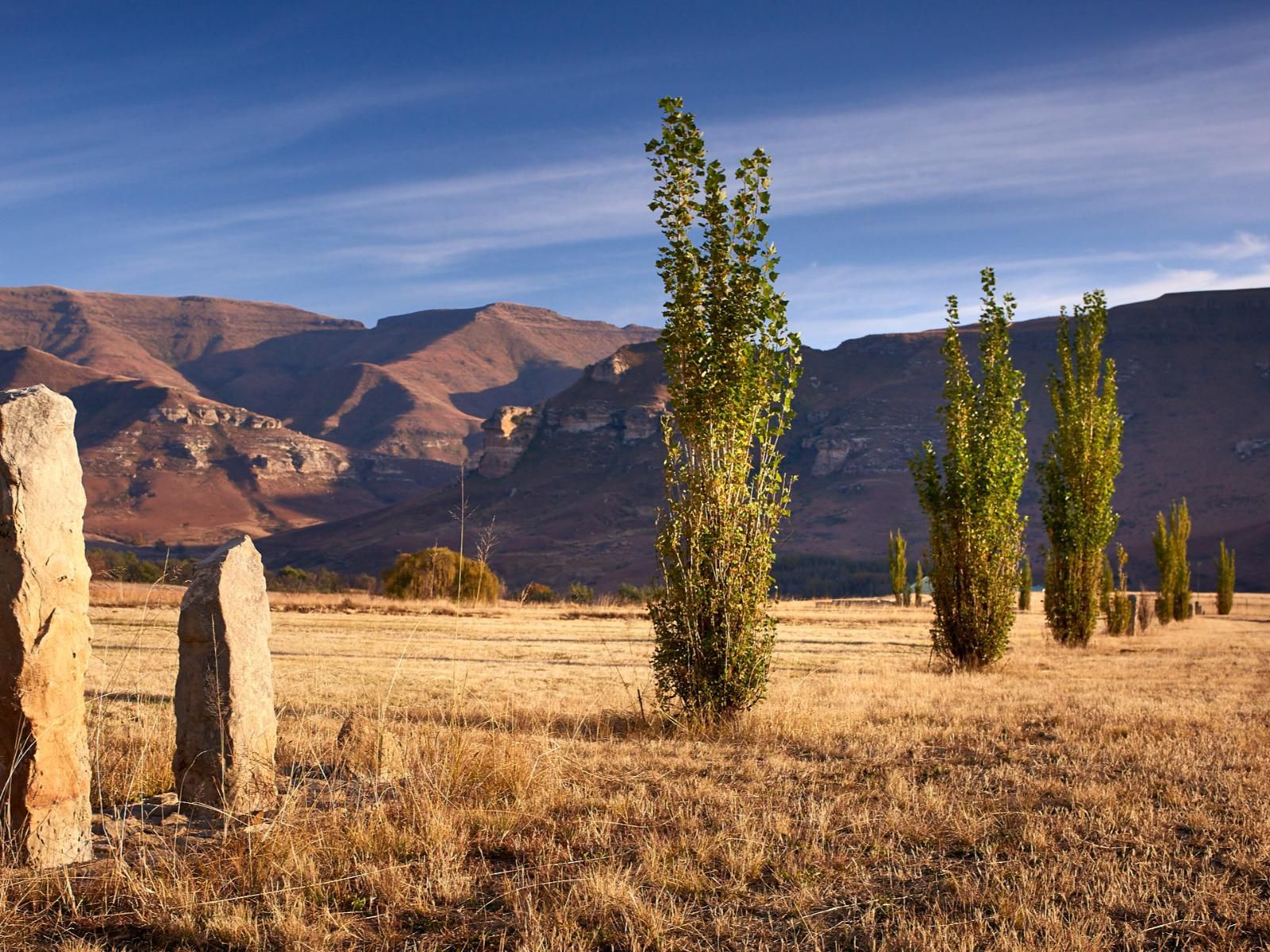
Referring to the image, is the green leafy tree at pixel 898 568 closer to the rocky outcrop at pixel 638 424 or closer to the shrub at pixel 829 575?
the shrub at pixel 829 575

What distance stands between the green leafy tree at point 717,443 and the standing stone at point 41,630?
5672 mm

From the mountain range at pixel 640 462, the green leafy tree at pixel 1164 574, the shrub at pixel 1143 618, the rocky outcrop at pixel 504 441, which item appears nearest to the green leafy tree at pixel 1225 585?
the green leafy tree at pixel 1164 574

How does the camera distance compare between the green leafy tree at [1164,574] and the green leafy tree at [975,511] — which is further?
the green leafy tree at [1164,574]

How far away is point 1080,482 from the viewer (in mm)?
24672

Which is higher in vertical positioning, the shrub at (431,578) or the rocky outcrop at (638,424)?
the rocky outcrop at (638,424)

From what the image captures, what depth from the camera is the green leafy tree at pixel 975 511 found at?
17.2 metres

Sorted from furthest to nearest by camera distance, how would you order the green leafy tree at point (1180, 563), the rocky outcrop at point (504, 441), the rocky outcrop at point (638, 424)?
the rocky outcrop at point (504, 441) < the rocky outcrop at point (638, 424) < the green leafy tree at point (1180, 563)

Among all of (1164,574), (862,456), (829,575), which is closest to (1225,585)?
(1164,574)

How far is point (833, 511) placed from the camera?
142625mm

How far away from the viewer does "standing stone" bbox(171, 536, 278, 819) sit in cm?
594

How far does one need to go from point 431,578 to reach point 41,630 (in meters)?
37.3

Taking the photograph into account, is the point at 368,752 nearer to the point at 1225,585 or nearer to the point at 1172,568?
the point at 1172,568

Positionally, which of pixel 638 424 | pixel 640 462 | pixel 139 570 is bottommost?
pixel 139 570

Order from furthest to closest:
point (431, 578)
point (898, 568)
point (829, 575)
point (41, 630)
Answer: point (829, 575) < point (898, 568) < point (431, 578) < point (41, 630)
